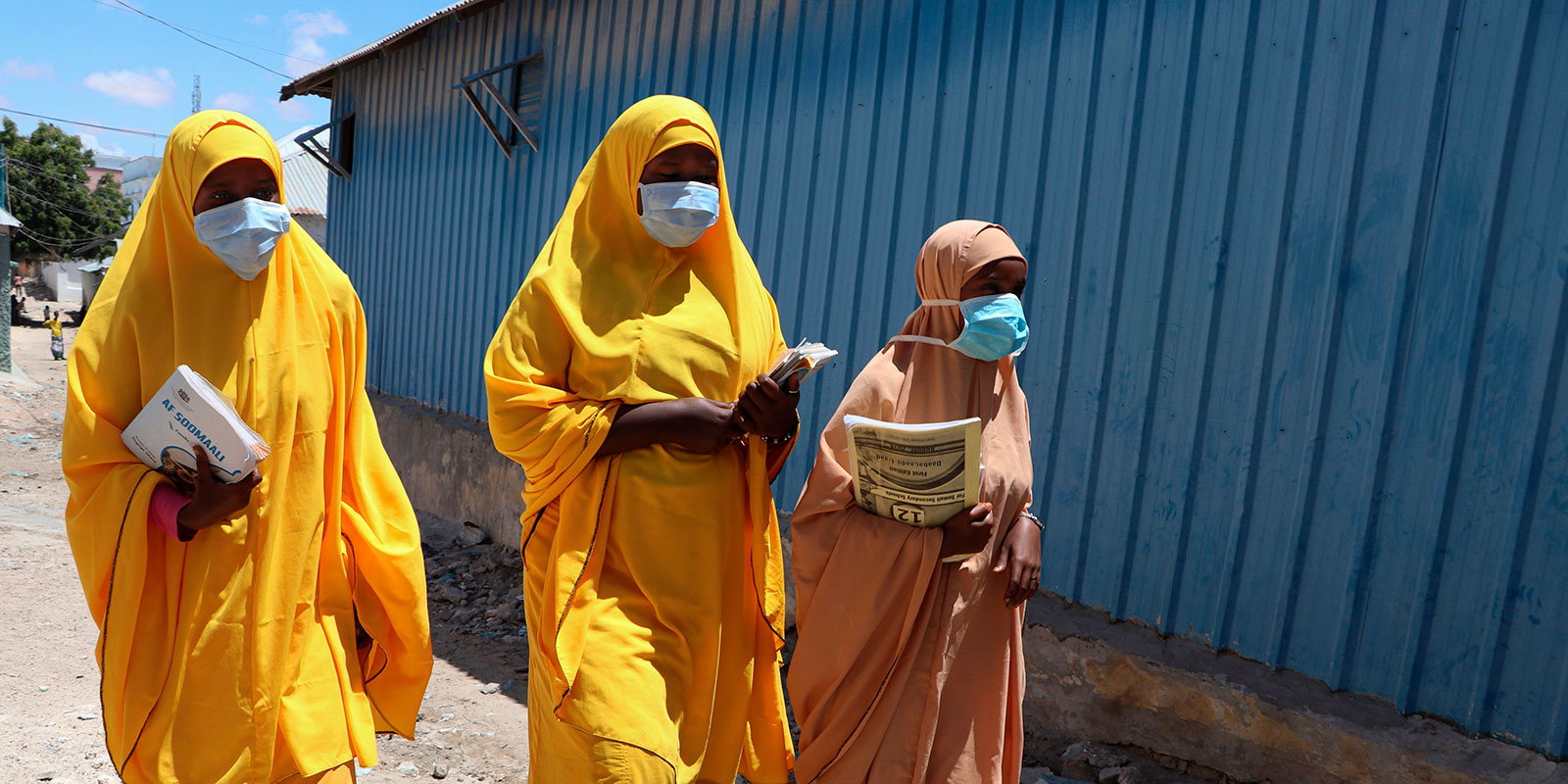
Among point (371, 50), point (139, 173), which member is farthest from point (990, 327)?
point (139, 173)

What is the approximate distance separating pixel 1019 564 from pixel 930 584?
0.73ft

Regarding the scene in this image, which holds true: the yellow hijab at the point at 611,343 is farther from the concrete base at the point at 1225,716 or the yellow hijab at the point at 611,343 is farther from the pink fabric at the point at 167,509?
the concrete base at the point at 1225,716

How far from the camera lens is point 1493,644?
278 centimetres

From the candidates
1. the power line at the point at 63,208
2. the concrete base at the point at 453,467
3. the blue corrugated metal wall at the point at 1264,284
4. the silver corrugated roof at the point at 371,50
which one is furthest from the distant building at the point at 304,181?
the blue corrugated metal wall at the point at 1264,284

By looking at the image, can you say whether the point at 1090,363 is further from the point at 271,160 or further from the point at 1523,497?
the point at 271,160

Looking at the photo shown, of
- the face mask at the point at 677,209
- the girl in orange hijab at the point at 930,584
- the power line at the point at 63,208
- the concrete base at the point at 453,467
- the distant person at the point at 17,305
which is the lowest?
the distant person at the point at 17,305

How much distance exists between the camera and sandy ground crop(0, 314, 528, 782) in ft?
12.3

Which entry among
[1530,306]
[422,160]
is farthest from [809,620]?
[422,160]

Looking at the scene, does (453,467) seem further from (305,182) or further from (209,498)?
(305,182)

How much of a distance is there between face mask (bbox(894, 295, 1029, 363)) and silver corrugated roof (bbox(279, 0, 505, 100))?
6354 millimetres

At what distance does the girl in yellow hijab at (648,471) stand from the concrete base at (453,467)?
4.59 meters

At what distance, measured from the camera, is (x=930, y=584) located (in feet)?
8.04

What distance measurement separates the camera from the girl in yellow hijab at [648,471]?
2.16m

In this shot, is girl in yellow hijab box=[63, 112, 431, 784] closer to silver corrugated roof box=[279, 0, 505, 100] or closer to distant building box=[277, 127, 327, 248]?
silver corrugated roof box=[279, 0, 505, 100]
